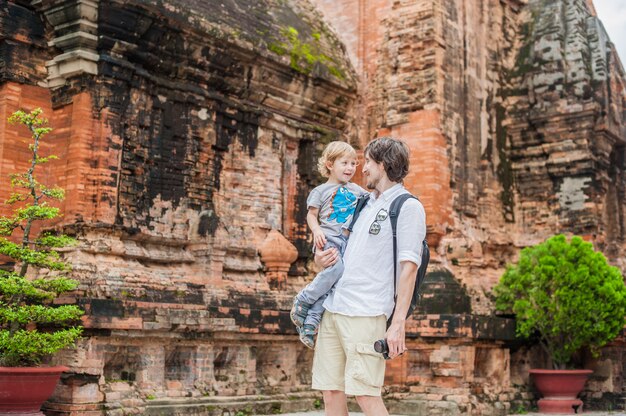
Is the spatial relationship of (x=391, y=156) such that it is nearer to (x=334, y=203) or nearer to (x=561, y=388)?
(x=334, y=203)

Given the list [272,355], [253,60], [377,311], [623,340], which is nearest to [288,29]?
Answer: [253,60]

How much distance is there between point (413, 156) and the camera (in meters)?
14.6

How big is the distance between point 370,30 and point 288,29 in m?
1.83

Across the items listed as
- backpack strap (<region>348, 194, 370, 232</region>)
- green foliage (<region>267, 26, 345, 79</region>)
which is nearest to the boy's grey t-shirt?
backpack strap (<region>348, 194, 370, 232</region>)

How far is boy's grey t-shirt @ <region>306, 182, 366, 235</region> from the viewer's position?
573 centimetres

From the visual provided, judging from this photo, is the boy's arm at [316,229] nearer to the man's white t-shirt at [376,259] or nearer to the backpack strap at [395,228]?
the man's white t-shirt at [376,259]

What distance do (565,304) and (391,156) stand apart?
941 cm

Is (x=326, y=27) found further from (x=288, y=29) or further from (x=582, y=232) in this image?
(x=582, y=232)

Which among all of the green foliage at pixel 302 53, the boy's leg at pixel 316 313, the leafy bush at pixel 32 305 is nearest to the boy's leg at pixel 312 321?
the boy's leg at pixel 316 313

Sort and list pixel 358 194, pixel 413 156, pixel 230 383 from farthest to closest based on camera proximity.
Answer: pixel 413 156
pixel 230 383
pixel 358 194

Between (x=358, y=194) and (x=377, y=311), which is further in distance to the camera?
(x=358, y=194)

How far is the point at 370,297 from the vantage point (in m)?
4.90

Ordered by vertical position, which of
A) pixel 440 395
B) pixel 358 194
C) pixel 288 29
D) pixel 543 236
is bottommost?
pixel 440 395

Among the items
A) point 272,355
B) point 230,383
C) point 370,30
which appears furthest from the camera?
point 370,30
